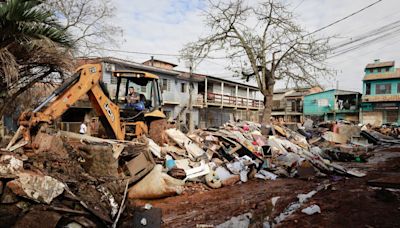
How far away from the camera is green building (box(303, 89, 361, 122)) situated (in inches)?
1471

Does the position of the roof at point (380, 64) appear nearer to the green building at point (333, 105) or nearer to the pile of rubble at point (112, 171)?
the green building at point (333, 105)

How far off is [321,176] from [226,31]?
1354 cm

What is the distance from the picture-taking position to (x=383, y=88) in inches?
1355

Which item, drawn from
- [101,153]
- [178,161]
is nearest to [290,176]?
[178,161]

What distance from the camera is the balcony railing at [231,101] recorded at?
1169 inches

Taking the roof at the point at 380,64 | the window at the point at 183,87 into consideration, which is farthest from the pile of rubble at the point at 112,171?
the roof at the point at 380,64

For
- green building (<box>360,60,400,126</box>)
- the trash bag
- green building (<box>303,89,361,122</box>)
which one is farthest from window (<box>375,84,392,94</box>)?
the trash bag

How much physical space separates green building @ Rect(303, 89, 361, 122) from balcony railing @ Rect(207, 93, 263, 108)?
7.68 m

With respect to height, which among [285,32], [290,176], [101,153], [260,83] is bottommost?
[290,176]

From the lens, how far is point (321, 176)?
353 inches

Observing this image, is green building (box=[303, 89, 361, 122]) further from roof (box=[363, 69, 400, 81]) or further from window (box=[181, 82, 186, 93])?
window (box=[181, 82, 186, 93])

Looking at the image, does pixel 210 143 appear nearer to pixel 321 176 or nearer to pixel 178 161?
pixel 178 161

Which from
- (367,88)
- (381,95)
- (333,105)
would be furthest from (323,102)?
(381,95)

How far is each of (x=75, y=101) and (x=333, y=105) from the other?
1521 inches
